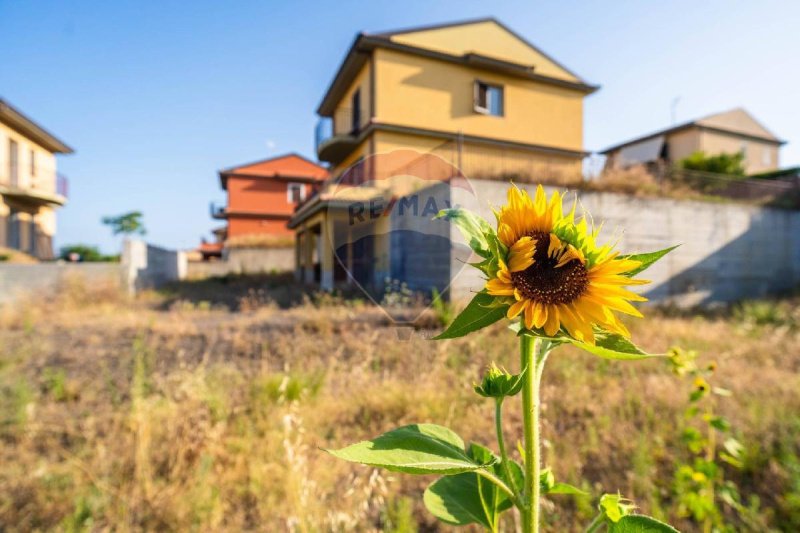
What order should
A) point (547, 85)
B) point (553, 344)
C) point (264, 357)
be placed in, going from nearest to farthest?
point (553, 344), point (264, 357), point (547, 85)

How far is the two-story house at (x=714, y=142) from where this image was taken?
2064 cm

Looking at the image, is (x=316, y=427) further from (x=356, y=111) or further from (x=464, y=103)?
(x=356, y=111)

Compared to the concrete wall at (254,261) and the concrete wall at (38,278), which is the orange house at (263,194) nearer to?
the concrete wall at (254,261)

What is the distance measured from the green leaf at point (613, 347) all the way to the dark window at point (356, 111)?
12277 mm

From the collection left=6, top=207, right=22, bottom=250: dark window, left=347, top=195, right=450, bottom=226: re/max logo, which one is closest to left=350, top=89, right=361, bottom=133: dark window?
left=347, top=195, right=450, bottom=226: re/max logo

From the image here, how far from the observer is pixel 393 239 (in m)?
0.69

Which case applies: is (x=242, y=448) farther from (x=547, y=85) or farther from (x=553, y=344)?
(x=547, y=85)

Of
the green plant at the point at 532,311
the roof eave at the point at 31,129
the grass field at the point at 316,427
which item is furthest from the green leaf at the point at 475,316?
the roof eave at the point at 31,129

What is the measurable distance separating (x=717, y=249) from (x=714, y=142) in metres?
16.0

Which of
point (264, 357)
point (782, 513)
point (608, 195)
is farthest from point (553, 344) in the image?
point (608, 195)

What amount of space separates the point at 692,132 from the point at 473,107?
15.1 metres

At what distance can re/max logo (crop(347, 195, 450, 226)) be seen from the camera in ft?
1.60

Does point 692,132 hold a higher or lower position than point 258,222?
higher

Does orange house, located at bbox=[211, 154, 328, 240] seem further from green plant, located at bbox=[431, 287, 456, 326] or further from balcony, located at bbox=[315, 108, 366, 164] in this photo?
green plant, located at bbox=[431, 287, 456, 326]
